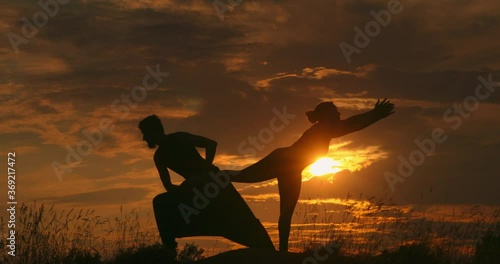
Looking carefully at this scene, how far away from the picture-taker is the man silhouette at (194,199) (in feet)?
43.9

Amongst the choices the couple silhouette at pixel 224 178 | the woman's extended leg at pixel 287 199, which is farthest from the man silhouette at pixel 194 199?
the woman's extended leg at pixel 287 199

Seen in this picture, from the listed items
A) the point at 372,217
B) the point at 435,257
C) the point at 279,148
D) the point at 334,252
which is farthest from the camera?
the point at 372,217

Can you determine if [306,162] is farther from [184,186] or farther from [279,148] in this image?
[184,186]

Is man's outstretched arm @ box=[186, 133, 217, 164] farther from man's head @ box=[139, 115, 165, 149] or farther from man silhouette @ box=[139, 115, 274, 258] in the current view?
man's head @ box=[139, 115, 165, 149]

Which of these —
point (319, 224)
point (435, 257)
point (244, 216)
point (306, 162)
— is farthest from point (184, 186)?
point (435, 257)

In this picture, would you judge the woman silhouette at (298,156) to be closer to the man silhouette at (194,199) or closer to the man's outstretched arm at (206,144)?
the man silhouette at (194,199)

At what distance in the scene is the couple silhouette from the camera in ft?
44.0

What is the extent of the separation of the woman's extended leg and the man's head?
8.01ft

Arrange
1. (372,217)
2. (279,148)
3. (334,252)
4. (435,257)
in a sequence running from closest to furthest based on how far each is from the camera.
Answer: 1. (334,252)
2. (435,257)
3. (279,148)
4. (372,217)

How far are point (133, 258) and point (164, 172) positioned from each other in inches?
64.1

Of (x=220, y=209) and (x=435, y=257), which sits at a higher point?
(x=220, y=209)

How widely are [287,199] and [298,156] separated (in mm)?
823

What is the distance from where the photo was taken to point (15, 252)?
15.0 m

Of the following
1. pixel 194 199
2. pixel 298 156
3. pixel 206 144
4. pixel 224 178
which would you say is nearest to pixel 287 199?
pixel 298 156
